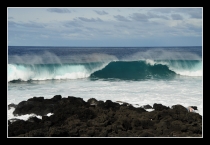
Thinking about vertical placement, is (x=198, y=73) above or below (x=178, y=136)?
above

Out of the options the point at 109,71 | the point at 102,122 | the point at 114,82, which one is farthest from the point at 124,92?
the point at 109,71

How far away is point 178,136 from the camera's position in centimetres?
668

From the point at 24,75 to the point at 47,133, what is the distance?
31.1 feet

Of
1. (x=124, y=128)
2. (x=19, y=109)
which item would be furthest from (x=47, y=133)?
(x=19, y=109)

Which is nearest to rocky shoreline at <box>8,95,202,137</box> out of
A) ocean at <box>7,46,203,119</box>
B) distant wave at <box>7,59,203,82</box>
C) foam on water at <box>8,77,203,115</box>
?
ocean at <box>7,46,203,119</box>

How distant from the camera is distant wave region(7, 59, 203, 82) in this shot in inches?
635

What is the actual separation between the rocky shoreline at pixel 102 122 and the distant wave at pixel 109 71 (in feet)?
22.9

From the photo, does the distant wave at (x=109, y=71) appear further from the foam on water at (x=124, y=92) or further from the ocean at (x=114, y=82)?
the foam on water at (x=124, y=92)

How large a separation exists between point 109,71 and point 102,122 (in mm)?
10706

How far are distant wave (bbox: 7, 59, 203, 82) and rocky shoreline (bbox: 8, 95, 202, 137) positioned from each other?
22.9 feet

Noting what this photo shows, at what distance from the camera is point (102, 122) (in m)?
7.30

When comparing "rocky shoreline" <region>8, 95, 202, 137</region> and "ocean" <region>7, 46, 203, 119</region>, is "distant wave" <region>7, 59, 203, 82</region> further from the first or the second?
"rocky shoreline" <region>8, 95, 202, 137</region>

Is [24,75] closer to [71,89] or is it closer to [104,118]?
[71,89]

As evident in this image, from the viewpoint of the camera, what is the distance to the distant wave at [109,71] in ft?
52.9
